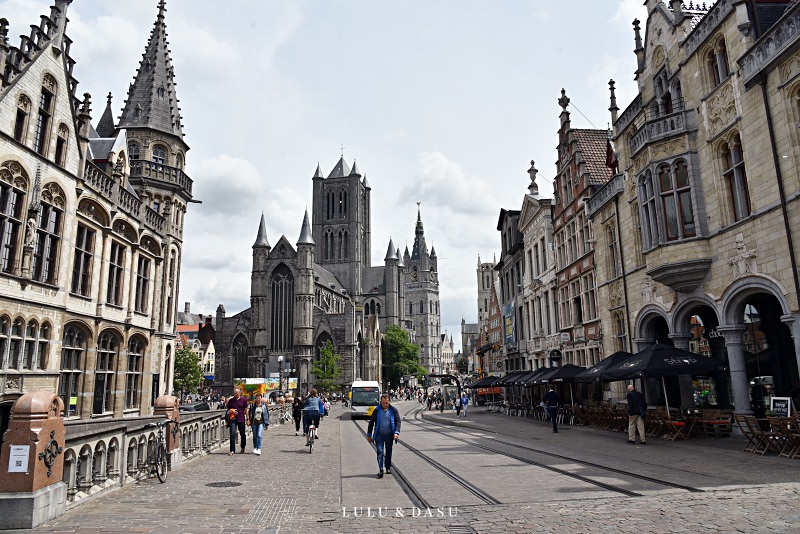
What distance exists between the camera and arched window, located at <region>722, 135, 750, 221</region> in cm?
1477

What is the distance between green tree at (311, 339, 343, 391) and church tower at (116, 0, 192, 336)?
1909 inches

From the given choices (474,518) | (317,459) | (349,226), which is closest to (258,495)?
(474,518)

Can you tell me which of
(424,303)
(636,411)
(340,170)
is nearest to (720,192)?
(636,411)

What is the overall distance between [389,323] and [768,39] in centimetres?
10184

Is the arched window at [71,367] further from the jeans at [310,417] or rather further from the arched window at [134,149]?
the arched window at [134,149]

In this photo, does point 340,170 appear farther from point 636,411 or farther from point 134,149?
point 636,411

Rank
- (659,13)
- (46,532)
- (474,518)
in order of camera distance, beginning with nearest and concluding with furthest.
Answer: (46,532), (474,518), (659,13)

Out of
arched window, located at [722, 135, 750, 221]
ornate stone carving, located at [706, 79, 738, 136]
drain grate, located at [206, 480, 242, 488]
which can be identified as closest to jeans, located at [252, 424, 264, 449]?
drain grate, located at [206, 480, 242, 488]

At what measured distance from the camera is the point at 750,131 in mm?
14086

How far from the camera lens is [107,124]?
32812 mm

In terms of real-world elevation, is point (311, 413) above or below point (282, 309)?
below

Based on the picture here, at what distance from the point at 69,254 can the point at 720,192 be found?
A: 19.6 m

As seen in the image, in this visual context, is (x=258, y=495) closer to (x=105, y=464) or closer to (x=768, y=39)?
(x=105, y=464)

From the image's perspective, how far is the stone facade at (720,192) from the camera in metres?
13.0
